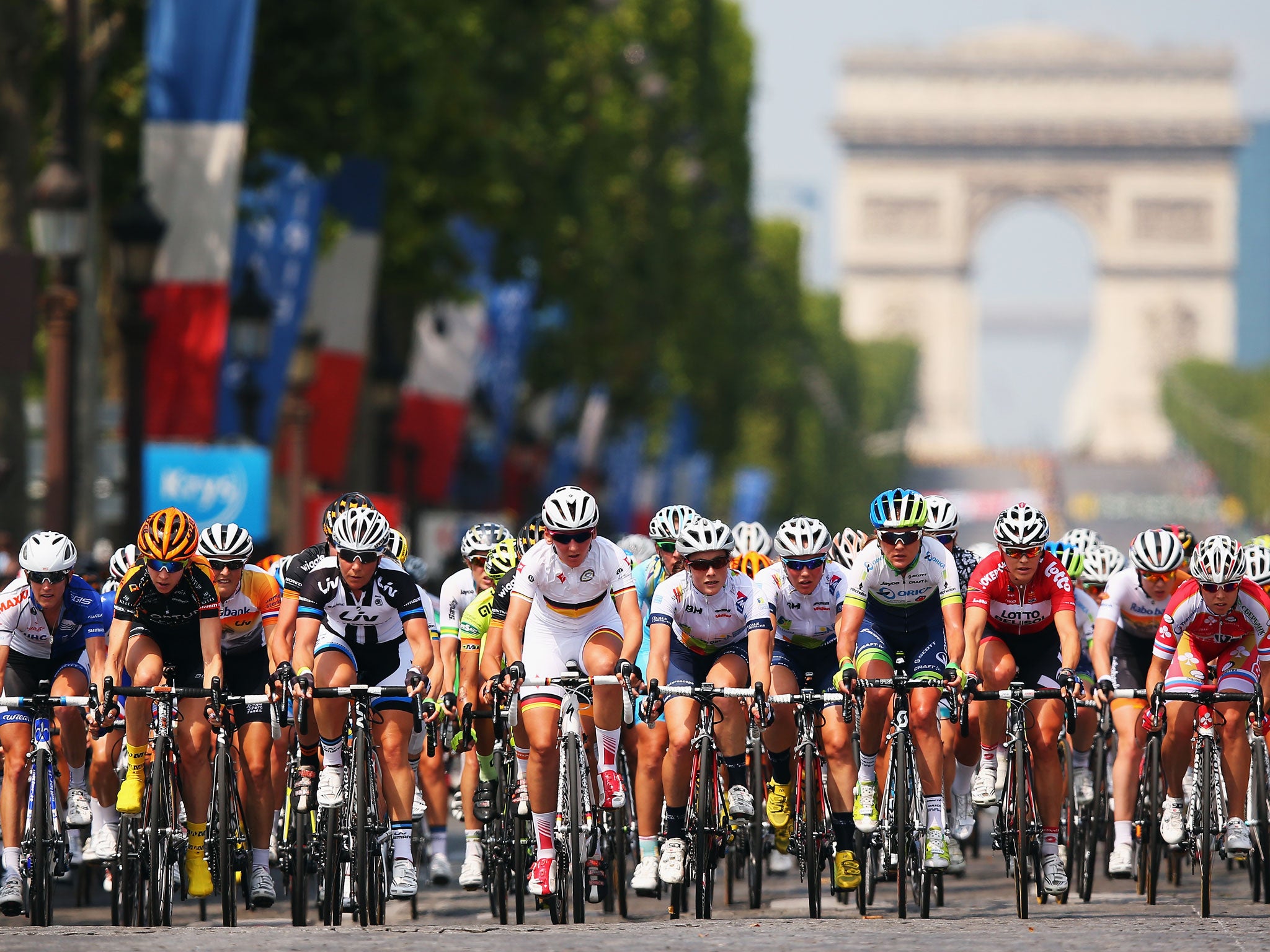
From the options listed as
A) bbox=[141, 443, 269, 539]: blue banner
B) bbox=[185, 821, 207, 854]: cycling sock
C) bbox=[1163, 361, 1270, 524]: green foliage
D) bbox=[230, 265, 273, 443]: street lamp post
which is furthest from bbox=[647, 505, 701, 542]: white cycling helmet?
bbox=[1163, 361, 1270, 524]: green foliage

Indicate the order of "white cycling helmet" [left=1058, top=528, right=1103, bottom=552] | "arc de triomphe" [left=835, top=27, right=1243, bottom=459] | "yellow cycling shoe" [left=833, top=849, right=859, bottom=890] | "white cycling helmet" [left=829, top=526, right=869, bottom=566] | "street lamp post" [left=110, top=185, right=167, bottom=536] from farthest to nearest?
"arc de triomphe" [left=835, top=27, right=1243, bottom=459] < "street lamp post" [left=110, top=185, right=167, bottom=536] < "white cycling helmet" [left=1058, top=528, right=1103, bottom=552] < "white cycling helmet" [left=829, top=526, right=869, bottom=566] < "yellow cycling shoe" [left=833, top=849, right=859, bottom=890]

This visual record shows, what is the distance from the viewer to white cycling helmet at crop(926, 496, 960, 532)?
1380cm

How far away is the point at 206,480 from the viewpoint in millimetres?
21688

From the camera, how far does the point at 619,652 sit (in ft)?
43.7

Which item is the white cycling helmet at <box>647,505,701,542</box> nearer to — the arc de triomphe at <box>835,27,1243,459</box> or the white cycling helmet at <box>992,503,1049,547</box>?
the white cycling helmet at <box>992,503,1049,547</box>

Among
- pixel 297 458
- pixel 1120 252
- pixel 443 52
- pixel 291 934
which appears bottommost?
pixel 291 934

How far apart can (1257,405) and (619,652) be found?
11874cm

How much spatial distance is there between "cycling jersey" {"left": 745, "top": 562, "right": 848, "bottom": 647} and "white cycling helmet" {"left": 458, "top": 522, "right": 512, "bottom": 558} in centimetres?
150

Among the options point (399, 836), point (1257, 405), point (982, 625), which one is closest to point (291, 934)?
point (399, 836)

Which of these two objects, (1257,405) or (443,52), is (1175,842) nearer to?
(443,52)

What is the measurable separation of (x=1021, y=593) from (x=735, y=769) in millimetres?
1582

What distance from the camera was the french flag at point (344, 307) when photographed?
2706cm

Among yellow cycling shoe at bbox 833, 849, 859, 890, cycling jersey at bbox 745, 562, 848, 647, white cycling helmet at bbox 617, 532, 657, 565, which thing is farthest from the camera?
white cycling helmet at bbox 617, 532, 657, 565

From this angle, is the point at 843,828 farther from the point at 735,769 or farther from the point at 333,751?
the point at 333,751
